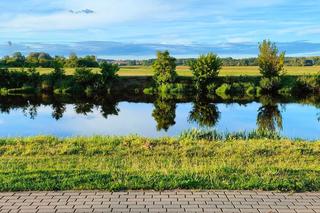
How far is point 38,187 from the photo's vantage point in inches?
275

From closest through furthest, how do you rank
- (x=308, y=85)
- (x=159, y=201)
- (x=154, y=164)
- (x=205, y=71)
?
(x=159, y=201) → (x=154, y=164) → (x=308, y=85) → (x=205, y=71)

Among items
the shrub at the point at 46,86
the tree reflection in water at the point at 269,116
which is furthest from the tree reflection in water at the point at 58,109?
the tree reflection in water at the point at 269,116

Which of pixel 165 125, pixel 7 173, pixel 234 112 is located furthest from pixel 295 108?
pixel 7 173

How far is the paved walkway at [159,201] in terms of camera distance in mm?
6004

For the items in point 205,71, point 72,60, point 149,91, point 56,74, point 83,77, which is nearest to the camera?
point 205,71

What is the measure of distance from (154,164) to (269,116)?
2550cm

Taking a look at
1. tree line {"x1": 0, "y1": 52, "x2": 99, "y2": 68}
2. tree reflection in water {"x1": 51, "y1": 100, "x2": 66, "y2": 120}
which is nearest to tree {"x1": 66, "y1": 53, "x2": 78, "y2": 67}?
tree line {"x1": 0, "y1": 52, "x2": 99, "y2": 68}

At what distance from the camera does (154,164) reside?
9766mm

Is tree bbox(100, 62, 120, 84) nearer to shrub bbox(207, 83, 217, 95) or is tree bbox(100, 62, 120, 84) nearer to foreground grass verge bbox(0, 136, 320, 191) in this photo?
shrub bbox(207, 83, 217, 95)

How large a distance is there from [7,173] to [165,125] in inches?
806

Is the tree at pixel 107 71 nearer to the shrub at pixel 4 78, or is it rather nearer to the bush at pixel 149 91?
the bush at pixel 149 91

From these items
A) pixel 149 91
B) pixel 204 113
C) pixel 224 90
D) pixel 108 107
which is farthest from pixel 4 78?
pixel 204 113

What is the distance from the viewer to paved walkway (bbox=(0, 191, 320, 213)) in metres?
6.00

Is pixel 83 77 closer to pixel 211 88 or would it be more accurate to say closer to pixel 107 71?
pixel 107 71
